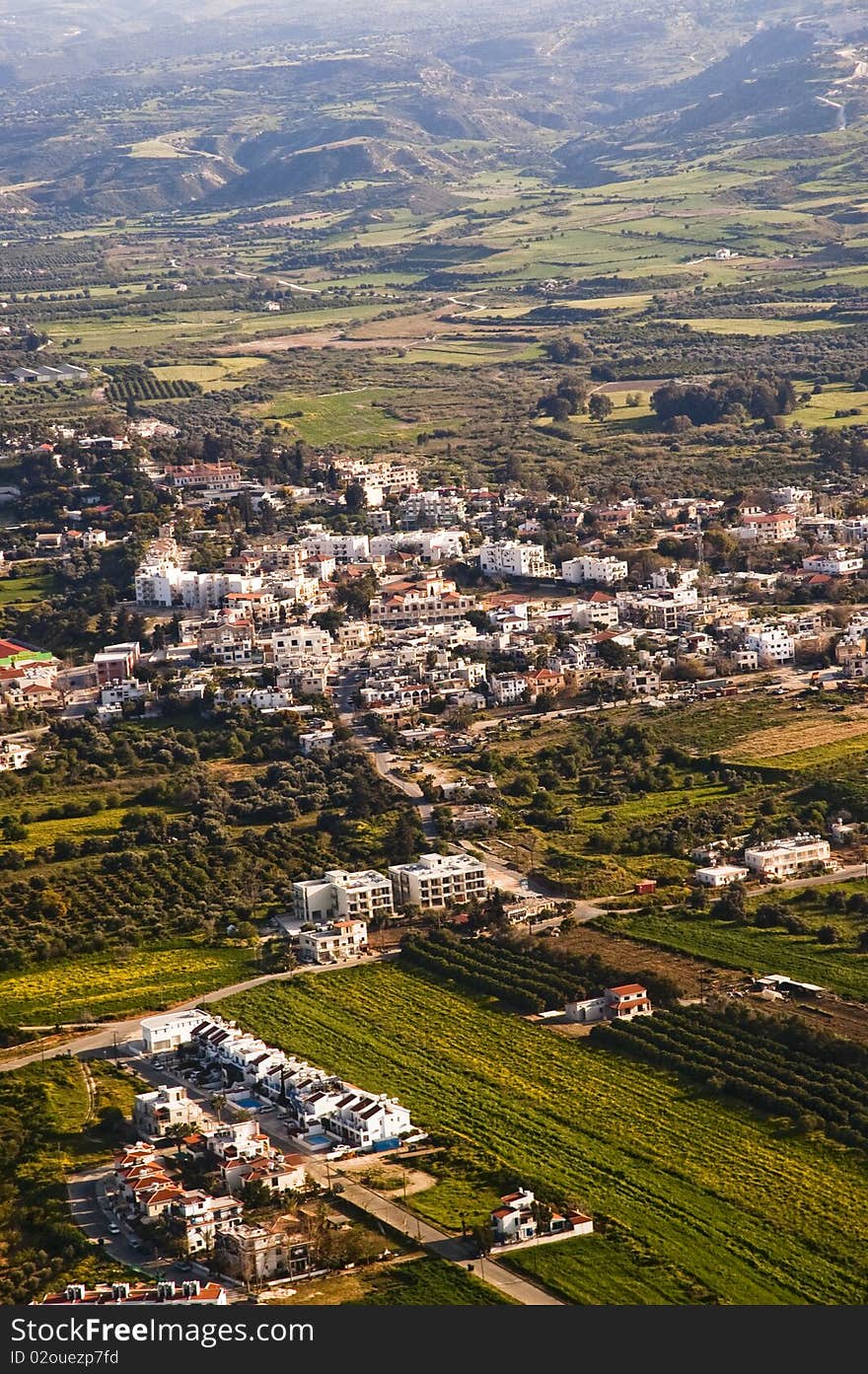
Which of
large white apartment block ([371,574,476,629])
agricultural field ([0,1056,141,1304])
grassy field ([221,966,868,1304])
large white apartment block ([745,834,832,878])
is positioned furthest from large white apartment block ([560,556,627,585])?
agricultural field ([0,1056,141,1304])

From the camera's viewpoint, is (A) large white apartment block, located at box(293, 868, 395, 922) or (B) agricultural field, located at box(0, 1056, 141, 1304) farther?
(A) large white apartment block, located at box(293, 868, 395, 922)

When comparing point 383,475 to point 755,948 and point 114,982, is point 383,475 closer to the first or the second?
point 114,982

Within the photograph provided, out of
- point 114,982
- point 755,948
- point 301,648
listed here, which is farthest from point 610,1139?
point 301,648

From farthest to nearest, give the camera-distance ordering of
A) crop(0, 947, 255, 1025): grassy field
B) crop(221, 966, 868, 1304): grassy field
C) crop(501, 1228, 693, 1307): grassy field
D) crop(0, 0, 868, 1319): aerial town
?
crop(0, 947, 255, 1025): grassy field → crop(0, 0, 868, 1319): aerial town → crop(221, 966, 868, 1304): grassy field → crop(501, 1228, 693, 1307): grassy field

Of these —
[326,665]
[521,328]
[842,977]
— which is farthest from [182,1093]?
[521,328]

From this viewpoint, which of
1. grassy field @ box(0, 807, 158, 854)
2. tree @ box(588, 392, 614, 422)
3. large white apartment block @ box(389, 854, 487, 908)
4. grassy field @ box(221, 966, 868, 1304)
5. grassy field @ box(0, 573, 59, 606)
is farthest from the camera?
tree @ box(588, 392, 614, 422)

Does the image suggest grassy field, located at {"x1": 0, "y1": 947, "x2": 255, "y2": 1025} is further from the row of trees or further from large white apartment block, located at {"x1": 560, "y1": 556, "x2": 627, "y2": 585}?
large white apartment block, located at {"x1": 560, "y1": 556, "x2": 627, "y2": 585}

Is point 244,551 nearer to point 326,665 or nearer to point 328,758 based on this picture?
point 326,665
